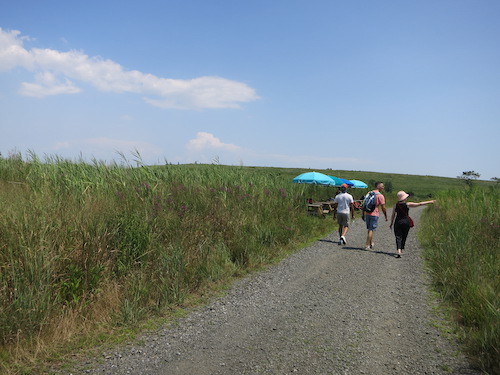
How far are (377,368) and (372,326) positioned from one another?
1.21 m

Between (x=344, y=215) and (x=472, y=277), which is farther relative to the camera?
(x=344, y=215)

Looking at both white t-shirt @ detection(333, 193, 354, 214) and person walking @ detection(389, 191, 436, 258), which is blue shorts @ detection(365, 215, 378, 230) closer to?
person walking @ detection(389, 191, 436, 258)

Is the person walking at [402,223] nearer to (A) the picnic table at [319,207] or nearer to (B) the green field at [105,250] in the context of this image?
(B) the green field at [105,250]

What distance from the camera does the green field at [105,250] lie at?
4.39m

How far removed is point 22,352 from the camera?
13.2 ft

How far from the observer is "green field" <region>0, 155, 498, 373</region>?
4387mm

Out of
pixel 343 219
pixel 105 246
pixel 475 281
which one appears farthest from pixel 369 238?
pixel 105 246

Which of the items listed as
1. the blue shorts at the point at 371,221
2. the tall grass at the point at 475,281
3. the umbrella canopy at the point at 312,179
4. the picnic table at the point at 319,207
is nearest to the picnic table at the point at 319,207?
the picnic table at the point at 319,207

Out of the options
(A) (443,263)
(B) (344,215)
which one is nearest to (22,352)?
(A) (443,263)

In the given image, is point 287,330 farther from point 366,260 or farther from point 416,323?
point 366,260

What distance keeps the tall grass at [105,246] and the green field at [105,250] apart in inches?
0.7

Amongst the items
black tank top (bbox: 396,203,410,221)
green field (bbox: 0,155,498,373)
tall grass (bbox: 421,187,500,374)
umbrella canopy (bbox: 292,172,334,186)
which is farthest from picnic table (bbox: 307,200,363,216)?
green field (bbox: 0,155,498,373)

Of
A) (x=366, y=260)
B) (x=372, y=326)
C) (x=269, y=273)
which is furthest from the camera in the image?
(x=366, y=260)

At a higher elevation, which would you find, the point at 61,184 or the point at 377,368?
the point at 61,184
